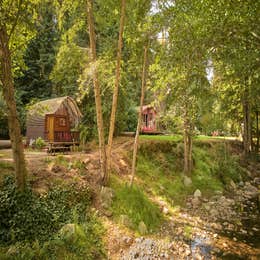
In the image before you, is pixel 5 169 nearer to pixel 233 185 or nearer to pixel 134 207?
pixel 134 207

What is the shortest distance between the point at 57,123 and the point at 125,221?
11062 mm

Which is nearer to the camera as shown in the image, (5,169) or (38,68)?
(5,169)

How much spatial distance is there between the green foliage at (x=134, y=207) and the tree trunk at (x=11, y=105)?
2.97m

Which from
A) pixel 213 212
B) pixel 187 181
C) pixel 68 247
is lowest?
pixel 213 212

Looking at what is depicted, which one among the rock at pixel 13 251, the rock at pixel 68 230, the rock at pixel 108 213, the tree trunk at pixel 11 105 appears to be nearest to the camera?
the rock at pixel 13 251

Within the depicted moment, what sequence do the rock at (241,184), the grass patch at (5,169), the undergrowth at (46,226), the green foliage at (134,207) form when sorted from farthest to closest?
the rock at (241,184) → the green foliage at (134,207) → the grass patch at (5,169) → the undergrowth at (46,226)

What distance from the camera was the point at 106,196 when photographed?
728 centimetres

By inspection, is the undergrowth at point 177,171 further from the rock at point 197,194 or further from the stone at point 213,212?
the stone at point 213,212

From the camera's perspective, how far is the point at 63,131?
16406mm

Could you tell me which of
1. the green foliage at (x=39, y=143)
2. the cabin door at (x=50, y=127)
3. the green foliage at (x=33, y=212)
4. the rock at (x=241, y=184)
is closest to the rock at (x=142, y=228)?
the green foliage at (x=33, y=212)

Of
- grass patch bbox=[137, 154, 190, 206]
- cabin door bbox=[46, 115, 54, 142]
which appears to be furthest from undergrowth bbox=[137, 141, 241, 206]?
cabin door bbox=[46, 115, 54, 142]

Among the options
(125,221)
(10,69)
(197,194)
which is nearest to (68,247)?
(125,221)

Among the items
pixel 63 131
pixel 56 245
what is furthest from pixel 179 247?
pixel 63 131

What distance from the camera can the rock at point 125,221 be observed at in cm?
663
